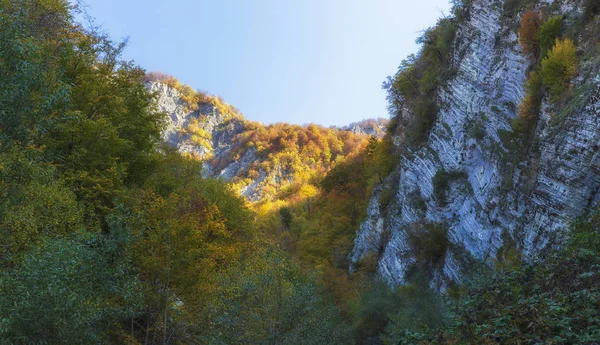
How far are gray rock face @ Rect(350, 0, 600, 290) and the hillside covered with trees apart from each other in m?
0.16

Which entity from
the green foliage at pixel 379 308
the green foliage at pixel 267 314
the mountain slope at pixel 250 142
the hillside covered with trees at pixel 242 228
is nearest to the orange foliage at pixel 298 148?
the mountain slope at pixel 250 142

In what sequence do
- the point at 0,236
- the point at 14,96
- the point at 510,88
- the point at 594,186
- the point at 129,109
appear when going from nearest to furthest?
the point at 14,96, the point at 0,236, the point at 594,186, the point at 510,88, the point at 129,109

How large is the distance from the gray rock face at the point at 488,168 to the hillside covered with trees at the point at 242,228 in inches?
6.2

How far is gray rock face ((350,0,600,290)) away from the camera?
12.2 metres

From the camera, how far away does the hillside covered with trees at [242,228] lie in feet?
24.1

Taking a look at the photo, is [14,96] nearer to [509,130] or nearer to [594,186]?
[594,186]

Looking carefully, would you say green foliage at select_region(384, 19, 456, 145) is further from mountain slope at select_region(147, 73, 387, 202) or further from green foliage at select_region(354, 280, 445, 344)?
mountain slope at select_region(147, 73, 387, 202)

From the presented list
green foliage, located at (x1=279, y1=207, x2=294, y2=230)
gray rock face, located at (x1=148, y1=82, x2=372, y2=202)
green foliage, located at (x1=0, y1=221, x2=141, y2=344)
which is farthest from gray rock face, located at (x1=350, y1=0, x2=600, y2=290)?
gray rock face, located at (x1=148, y1=82, x2=372, y2=202)

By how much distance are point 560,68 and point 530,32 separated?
10.6ft

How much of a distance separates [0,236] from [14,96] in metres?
3.22

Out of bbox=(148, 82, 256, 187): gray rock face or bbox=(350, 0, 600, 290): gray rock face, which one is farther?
bbox=(148, 82, 256, 187): gray rock face

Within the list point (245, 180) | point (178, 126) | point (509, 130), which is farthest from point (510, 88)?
point (178, 126)

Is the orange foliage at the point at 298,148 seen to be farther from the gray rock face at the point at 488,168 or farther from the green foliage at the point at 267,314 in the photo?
the green foliage at the point at 267,314

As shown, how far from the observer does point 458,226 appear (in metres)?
19.9
